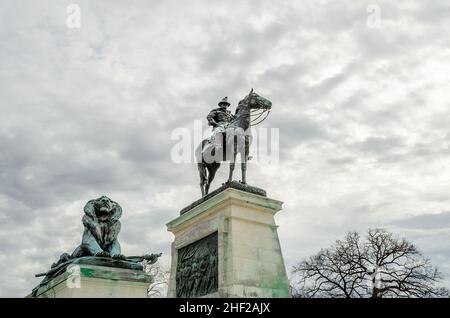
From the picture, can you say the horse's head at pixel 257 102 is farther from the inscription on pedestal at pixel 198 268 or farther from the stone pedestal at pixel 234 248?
the inscription on pedestal at pixel 198 268

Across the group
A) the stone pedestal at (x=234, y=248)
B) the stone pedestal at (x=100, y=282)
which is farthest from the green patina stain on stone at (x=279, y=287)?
the stone pedestal at (x=100, y=282)

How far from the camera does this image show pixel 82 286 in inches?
338

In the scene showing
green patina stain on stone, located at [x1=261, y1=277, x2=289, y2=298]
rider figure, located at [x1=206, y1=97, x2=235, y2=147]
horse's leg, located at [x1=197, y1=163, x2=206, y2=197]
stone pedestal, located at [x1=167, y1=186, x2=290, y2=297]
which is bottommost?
green patina stain on stone, located at [x1=261, y1=277, x2=289, y2=298]

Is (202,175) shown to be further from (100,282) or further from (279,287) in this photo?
(100,282)

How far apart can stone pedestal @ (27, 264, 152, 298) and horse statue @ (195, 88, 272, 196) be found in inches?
215

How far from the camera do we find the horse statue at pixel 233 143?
1444 cm

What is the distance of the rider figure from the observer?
15.0 metres

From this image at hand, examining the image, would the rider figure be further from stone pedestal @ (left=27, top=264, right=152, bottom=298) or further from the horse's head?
stone pedestal @ (left=27, top=264, right=152, bottom=298)

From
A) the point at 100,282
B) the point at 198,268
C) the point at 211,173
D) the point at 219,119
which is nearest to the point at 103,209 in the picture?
the point at 100,282

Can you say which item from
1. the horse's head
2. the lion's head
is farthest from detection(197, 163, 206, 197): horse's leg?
the lion's head

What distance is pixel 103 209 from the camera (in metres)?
10.2
